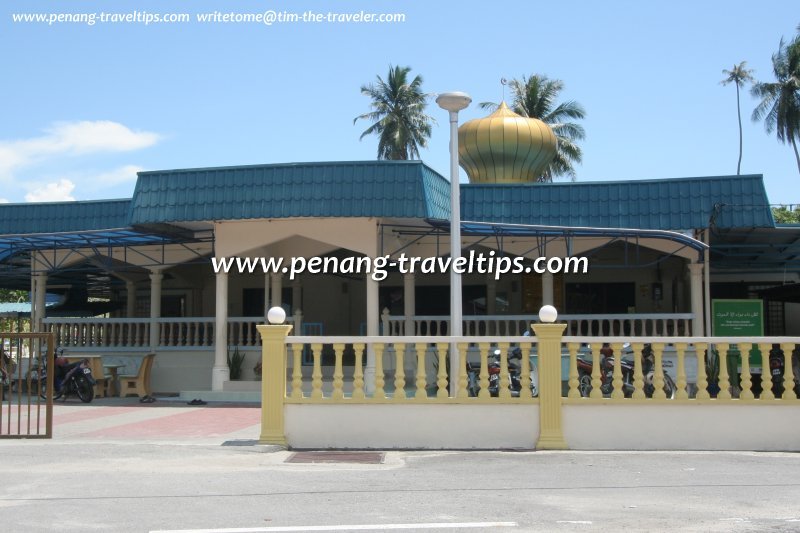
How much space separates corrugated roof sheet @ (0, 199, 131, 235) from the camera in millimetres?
19594

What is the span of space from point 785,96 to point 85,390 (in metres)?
44.2

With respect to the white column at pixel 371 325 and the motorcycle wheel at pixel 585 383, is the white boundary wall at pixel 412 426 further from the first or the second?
the white column at pixel 371 325

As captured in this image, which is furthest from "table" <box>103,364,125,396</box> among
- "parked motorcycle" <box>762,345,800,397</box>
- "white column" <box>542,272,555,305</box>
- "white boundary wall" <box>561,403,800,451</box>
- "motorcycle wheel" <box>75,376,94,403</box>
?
"parked motorcycle" <box>762,345,800,397</box>

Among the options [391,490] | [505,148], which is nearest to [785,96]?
[505,148]

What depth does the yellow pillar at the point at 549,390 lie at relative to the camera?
9.95 m

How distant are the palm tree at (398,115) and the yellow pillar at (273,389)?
127 ft

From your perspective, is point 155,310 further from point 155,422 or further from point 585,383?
point 585,383

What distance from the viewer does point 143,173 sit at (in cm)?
1645

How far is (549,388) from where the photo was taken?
32.8ft

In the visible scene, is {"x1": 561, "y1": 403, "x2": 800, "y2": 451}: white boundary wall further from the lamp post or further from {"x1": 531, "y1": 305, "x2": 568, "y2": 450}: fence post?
the lamp post

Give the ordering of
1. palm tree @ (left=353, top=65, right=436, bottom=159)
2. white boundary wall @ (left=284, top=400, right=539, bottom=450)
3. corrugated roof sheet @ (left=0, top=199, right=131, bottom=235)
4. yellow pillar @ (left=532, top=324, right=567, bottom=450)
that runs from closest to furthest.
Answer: yellow pillar @ (left=532, top=324, right=567, bottom=450) → white boundary wall @ (left=284, top=400, right=539, bottom=450) → corrugated roof sheet @ (left=0, top=199, right=131, bottom=235) → palm tree @ (left=353, top=65, right=436, bottom=159)

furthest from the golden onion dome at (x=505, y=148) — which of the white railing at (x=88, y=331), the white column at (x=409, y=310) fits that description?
the white railing at (x=88, y=331)

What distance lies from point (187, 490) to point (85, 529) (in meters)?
1.50

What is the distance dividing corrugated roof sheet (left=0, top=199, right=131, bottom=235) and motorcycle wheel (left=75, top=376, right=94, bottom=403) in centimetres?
439
